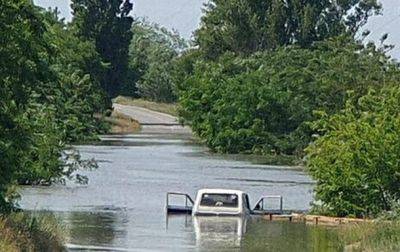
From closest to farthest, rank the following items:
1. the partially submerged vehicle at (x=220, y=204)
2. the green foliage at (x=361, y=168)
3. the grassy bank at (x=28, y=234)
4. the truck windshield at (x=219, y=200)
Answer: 1. the grassy bank at (x=28, y=234)
2. the green foliage at (x=361, y=168)
3. the partially submerged vehicle at (x=220, y=204)
4. the truck windshield at (x=219, y=200)

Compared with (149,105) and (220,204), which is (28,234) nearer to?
(220,204)

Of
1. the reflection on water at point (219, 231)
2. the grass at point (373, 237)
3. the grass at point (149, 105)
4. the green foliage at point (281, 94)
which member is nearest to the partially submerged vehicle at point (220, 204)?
the reflection on water at point (219, 231)

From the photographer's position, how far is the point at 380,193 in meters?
40.9

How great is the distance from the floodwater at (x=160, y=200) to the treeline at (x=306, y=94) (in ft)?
10.4

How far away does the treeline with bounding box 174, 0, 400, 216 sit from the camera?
41344mm

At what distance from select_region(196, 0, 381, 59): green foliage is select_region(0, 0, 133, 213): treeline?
8349 mm

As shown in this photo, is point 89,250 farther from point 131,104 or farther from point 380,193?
point 131,104

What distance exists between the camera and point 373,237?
2870 cm

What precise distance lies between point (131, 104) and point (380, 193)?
305 ft

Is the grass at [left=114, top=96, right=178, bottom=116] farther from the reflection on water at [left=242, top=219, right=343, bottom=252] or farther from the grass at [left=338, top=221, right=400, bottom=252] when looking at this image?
the grass at [left=338, top=221, right=400, bottom=252]

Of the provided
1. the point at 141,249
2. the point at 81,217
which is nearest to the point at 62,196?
the point at 81,217

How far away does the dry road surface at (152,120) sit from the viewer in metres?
114

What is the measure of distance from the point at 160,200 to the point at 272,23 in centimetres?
6058

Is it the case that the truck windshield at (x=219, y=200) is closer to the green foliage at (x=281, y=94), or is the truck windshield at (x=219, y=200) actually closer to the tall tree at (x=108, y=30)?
the green foliage at (x=281, y=94)
